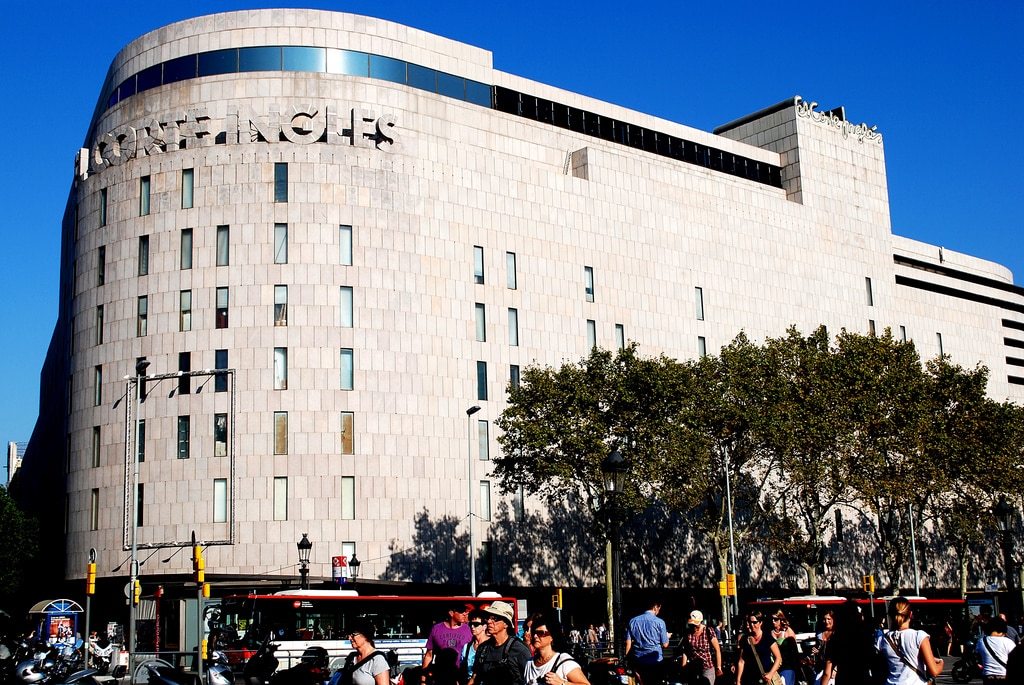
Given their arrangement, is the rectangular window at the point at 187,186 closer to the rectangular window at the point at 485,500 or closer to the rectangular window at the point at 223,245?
the rectangular window at the point at 223,245

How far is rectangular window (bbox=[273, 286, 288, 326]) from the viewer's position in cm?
6009

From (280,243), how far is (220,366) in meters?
7.00

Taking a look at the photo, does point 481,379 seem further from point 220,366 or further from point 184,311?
point 184,311

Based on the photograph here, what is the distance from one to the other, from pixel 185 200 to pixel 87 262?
7.13 metres

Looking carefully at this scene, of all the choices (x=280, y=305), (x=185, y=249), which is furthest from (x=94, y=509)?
(x=280, y=305)

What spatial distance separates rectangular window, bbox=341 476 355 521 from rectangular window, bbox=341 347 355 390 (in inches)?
185

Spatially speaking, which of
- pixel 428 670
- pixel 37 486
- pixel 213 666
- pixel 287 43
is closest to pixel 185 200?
pixel 287 43

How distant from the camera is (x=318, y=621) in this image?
36625 millimetres

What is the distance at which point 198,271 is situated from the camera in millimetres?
60875

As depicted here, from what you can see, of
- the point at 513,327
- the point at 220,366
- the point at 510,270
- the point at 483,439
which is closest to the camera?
the point at 220,366

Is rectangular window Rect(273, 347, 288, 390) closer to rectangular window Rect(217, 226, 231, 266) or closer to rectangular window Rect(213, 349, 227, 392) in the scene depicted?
rectangular window Rect(213, 349, 227, 392)

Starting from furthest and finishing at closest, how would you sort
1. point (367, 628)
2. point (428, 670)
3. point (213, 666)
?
point (213, 666)
point (428, 670)
point (367, 628)

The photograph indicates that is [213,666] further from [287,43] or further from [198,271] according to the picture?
[287,43]

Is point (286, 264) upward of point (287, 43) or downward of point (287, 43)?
downward
